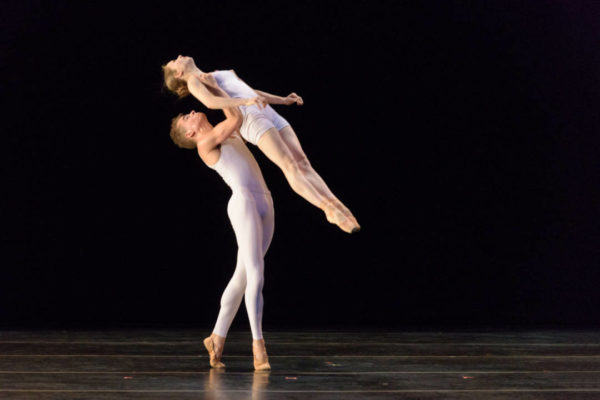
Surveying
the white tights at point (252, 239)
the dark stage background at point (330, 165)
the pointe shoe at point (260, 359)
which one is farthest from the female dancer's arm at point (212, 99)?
the dark stage background at point (330, 165)

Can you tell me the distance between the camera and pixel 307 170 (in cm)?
366

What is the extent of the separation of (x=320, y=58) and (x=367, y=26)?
417 mm

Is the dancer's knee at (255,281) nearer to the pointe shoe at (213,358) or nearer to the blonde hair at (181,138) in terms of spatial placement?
the pointe shoe at (213,358)

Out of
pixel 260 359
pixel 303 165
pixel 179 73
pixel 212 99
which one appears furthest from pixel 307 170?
pixel 260 359

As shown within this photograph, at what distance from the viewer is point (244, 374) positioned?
3.73 m

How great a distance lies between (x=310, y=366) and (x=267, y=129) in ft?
3.80

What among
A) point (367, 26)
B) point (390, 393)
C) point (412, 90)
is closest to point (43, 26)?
point (367, 26)

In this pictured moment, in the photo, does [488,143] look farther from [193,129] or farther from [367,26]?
[193,129]

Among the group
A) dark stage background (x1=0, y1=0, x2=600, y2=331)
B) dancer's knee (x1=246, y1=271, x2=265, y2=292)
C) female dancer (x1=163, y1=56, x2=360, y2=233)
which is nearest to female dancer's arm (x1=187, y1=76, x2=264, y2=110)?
female dancer (x1=163, y1=56, x2=360, y2=233)

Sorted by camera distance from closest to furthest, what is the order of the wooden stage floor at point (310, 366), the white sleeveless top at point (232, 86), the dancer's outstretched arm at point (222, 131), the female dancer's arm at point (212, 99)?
→ the wooden stage floor at point (310, 366) → the female dancer's arm at point (212, 99) → the dancer's outstretched arm at point (222, 131) → the white sleeveless top at point (232, 86)

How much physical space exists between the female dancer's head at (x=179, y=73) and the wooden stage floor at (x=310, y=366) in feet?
4.28

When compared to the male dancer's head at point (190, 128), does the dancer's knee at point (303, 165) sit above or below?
below

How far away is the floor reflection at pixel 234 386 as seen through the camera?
315 cm

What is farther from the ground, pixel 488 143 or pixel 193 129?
pixel 488 143
